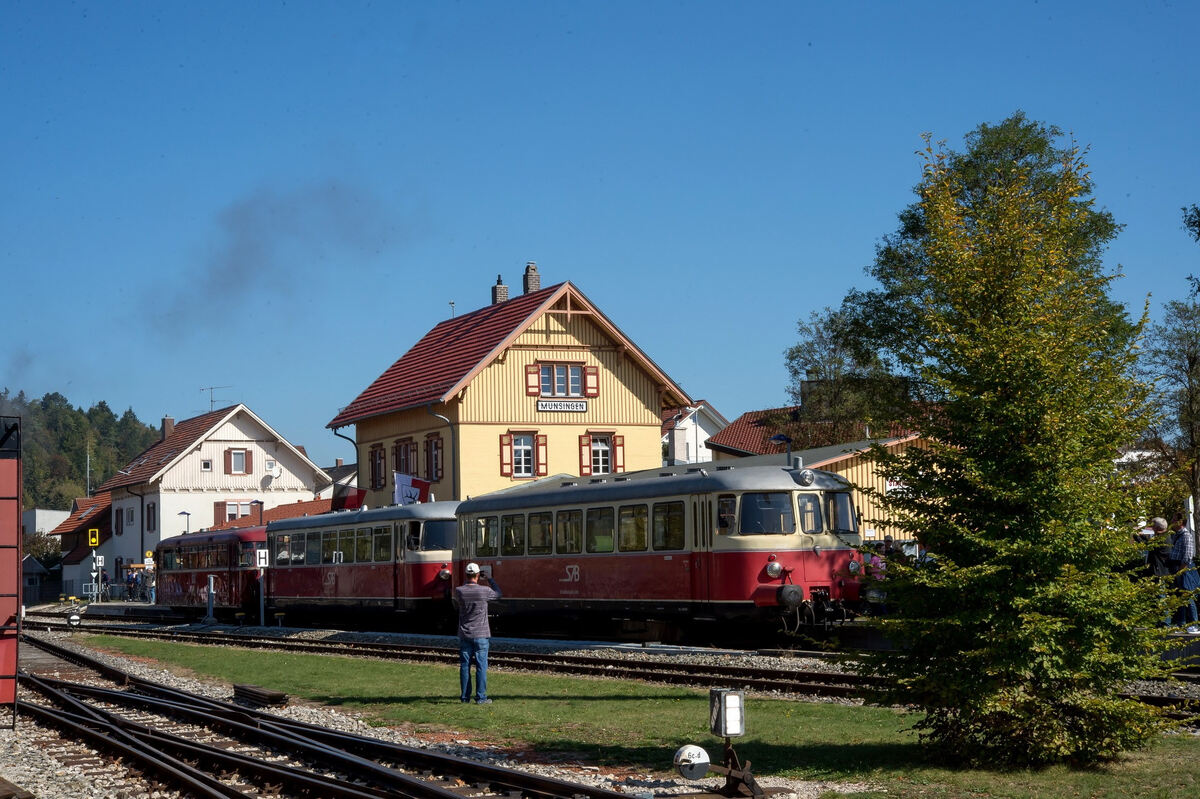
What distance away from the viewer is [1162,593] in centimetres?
1020

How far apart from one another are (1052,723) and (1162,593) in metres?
1.29

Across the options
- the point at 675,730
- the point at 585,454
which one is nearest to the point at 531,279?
the point at 585,454

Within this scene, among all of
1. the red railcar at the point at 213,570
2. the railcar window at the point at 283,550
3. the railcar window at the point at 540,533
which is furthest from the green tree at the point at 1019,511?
the red railcar at the point at 213,570

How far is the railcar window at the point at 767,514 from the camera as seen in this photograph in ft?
72.3

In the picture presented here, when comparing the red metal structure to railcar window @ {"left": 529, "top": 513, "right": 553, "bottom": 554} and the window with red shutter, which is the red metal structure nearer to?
railcar window @ {"left": 529, "top": 513, "right": 553, "bottom": 554}

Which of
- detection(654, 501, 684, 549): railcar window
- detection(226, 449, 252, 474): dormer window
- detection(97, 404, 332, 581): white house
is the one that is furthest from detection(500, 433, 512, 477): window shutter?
detection(226, 449, 252, 474): dormer window

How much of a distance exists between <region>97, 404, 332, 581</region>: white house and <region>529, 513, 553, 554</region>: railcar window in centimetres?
4482

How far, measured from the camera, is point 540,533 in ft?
87.1

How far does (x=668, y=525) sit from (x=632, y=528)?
95 cm

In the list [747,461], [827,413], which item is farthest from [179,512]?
[747,461]

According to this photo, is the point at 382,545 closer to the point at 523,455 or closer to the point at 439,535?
the point at 439,535

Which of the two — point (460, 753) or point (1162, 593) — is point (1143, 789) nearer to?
point (1162, 593)

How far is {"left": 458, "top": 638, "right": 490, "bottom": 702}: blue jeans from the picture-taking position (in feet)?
50.9

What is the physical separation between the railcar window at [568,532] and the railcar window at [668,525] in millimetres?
2343
